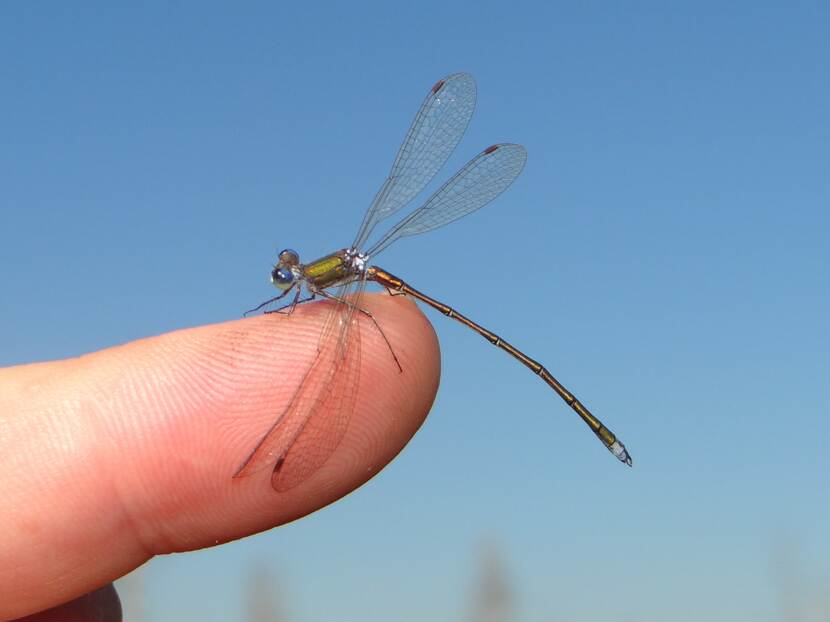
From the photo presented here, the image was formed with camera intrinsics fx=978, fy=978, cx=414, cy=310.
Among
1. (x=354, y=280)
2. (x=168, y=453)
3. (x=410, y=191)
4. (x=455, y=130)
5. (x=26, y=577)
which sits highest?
(x=455, y=130)

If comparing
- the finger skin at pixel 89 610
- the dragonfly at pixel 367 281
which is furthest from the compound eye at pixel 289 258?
the finger skin at pixel 89 610

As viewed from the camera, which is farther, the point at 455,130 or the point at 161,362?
the point at 455,130

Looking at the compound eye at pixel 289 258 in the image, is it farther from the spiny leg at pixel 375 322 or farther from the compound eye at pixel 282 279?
the spiny leg at pixel 375 322

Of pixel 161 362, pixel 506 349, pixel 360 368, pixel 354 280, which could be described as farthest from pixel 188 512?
pixel 506 349

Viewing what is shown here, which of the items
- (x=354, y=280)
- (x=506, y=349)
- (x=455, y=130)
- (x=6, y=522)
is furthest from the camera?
(x=455, y=130)

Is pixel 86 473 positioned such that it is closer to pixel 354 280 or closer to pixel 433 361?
pixel 433 361

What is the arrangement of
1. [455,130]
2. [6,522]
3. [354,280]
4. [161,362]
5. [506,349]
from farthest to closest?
[455,130] < [506,349] < [354,280] < [161,362] < [6,522]
